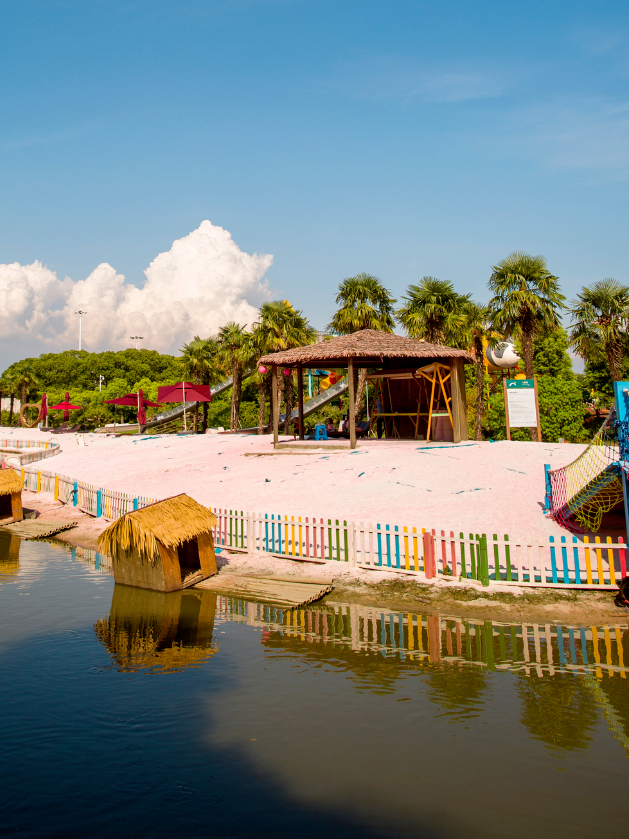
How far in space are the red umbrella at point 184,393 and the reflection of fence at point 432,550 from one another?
2912 cm

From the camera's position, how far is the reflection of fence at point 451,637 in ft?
26.5

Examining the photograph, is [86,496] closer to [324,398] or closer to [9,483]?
[9,483]

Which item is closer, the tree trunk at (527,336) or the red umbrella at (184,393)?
the tree trunk at (527,336)

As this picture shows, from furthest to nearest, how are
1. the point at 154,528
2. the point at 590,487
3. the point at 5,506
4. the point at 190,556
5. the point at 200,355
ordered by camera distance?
the point at 200,355
the point at 5,506
the point at 190,556
the point at 590,487
the point at 154,528

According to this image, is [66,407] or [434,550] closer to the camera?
[434,550]

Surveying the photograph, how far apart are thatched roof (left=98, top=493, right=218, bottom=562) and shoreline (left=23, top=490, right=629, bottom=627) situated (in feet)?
5.56

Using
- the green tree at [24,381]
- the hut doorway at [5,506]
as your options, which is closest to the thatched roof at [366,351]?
the hut doorway at [5,506]

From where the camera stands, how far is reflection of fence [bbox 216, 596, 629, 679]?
807 cm

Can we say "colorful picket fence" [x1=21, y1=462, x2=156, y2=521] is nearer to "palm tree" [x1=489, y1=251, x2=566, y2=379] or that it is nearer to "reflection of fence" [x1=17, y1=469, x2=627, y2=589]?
"reflection of fence" [x1=17, y1=469, x2=627, y2=589]

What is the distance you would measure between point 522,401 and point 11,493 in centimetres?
2113

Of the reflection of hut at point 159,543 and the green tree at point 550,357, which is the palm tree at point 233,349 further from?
the reflection of hut at point 159,543

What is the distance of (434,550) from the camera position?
11.4m

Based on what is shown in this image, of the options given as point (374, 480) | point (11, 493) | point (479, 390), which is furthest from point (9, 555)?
point (479, 390)

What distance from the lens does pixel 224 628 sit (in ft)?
32.0
